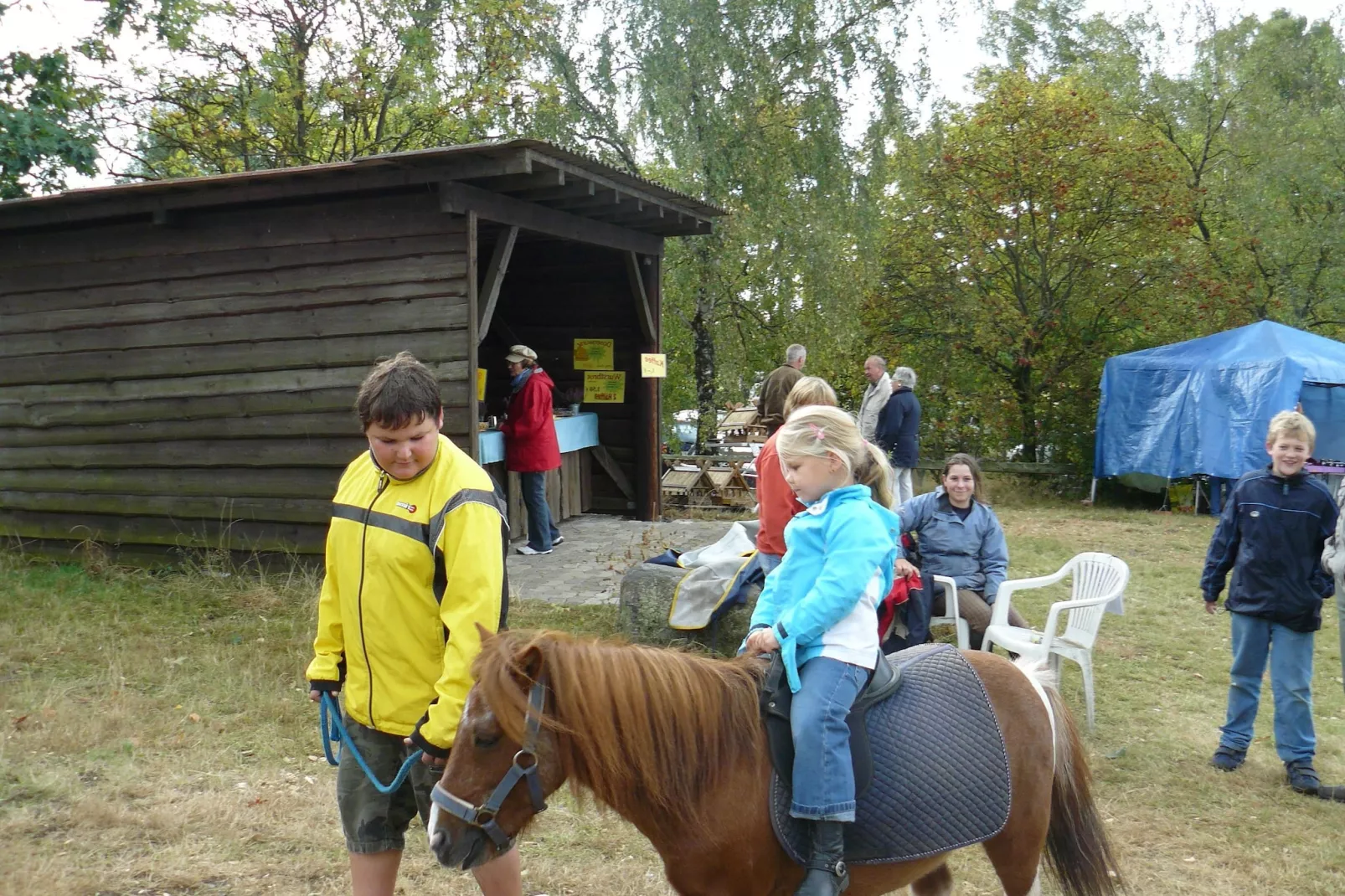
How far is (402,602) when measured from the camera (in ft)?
8.19

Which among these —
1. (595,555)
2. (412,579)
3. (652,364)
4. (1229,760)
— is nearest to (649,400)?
(652,364)

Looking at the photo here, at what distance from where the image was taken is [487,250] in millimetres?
11391

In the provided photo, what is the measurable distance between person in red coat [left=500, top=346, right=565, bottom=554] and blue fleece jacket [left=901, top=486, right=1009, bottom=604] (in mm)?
4428

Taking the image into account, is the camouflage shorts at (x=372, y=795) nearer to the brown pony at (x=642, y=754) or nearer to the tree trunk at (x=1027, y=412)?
the brown pony at (x=642, y=754)

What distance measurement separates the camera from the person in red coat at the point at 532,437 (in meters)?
9.39

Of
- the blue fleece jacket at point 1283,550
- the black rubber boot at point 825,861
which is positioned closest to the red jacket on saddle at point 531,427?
the blue fleece jacket at point 1283,550

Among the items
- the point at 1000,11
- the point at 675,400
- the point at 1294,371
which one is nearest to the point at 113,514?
the point at 1294,371

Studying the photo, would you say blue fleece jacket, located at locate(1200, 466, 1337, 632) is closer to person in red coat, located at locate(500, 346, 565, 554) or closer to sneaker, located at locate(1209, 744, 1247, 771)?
sneaker, located at locate(1209, 744, 1247, 771)

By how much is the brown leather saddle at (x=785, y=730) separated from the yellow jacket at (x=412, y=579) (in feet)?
2.24

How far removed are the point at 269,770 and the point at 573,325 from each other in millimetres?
7777

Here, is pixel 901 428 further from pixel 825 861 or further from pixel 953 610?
pixel 825 861

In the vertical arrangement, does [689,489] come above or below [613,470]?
below

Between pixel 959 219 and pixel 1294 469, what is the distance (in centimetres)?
1352

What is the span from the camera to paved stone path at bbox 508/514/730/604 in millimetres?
8016
